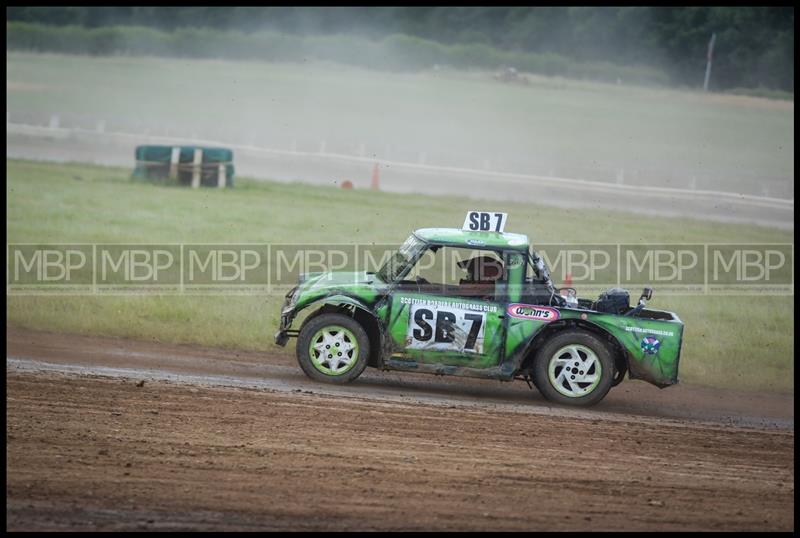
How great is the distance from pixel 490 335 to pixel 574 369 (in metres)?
0.96

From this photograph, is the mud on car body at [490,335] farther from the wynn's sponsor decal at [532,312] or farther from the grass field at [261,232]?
the grass field at [261,232]

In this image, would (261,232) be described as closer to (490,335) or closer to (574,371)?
(490,335)

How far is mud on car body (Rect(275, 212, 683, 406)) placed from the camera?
11.2m

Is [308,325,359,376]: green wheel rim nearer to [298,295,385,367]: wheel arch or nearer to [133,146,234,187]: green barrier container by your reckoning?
[298,295,385,367]: wheel arch

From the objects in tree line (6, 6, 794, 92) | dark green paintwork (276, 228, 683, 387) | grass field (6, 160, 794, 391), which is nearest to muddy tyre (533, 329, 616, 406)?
dark green paintwork (276, 228, 683, 387)

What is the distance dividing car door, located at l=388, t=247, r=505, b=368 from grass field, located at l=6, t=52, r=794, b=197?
798 inches

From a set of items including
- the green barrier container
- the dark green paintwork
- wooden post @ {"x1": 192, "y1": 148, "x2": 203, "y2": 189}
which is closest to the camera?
the dark green paintwork

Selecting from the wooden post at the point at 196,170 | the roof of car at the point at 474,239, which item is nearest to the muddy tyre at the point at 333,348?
the roof of car at the point at 474,239

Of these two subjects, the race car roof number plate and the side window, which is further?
the race car roof number plate

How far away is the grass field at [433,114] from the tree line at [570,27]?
1259 millimetres

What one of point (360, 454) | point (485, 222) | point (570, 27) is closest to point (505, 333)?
point (485, 222)

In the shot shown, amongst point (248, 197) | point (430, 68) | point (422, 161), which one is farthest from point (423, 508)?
point (430, 68)

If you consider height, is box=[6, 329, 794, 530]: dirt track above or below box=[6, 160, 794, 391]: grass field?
below

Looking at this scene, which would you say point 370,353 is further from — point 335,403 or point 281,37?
point 281,37
